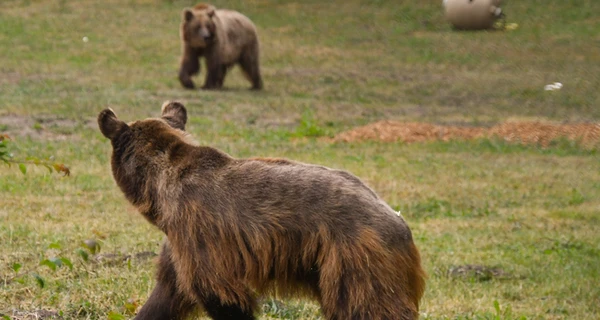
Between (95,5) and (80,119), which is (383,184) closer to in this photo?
(80,119)

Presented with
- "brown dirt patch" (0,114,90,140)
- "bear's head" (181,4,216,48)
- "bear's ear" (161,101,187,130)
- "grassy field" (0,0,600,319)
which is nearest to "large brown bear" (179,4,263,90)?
"bear's head" (181,4,216,48)

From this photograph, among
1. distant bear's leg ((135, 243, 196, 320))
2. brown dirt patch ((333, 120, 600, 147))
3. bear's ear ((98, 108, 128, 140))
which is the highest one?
bear's ear ((98, 108, 128, 140))

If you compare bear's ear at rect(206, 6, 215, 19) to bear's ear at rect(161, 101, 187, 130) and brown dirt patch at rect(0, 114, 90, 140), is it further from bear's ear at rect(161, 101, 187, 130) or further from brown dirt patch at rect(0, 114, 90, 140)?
bear's ear at rect(161, 101, 187, 130)

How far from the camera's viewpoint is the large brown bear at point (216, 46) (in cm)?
2162

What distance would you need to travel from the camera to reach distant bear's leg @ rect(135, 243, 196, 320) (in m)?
5.68

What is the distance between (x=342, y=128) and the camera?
17531 mm

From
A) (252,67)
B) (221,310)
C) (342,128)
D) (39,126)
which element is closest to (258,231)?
(221,310)

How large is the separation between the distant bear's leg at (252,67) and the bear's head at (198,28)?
1.04 metres

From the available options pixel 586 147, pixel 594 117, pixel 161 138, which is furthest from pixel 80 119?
pixel 161 138

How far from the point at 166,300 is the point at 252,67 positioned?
16.9m

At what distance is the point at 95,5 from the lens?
3177cm

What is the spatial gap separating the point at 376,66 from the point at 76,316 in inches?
775

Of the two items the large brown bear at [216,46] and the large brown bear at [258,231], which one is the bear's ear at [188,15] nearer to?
the large brown bear at [216,46]

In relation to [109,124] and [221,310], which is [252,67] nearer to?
[109,124]
